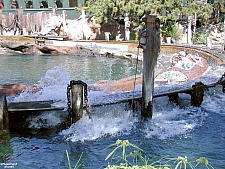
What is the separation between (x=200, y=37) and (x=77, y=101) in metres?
16.5

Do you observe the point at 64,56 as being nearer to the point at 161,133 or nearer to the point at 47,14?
the point at 47,14

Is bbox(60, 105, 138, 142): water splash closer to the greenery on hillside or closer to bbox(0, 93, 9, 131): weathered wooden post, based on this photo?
bbox(0, 93, 9, 131): weathered wooden post

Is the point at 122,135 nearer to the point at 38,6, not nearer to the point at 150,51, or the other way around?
the point at 150,51

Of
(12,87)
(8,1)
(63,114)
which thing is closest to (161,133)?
(63,114)

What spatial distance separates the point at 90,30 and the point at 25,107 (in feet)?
63.7

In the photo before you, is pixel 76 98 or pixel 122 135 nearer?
pixel 76 98

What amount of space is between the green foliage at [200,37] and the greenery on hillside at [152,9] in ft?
3.24

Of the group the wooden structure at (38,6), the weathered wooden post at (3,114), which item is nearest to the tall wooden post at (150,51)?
the weathered wooden post at (3,114)

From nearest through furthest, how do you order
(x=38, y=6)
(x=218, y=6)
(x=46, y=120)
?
(x=46, y=120), (x=218, y=6), (x=38, y=6)

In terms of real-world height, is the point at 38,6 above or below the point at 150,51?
above

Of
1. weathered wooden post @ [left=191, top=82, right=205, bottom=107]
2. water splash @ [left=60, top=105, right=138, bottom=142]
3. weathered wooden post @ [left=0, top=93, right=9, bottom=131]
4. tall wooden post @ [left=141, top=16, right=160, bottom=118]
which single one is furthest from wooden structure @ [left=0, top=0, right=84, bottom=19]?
weathered wooden post @ [left=0, top=93, right=9, bottom=131]

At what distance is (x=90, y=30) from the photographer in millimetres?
26438

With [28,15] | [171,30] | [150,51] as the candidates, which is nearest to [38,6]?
[28,15]

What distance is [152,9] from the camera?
22.3m
